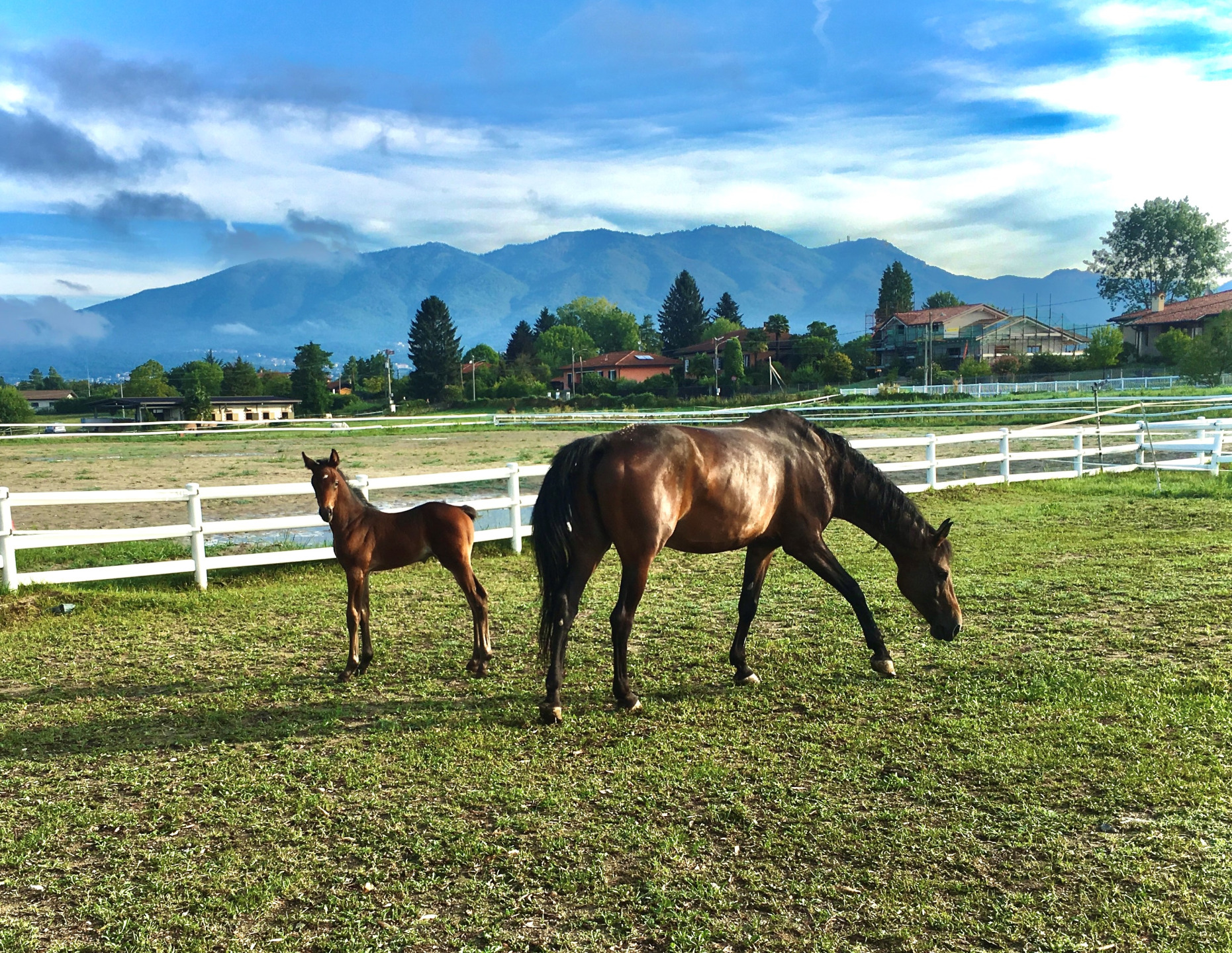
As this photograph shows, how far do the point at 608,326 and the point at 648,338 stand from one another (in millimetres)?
9979

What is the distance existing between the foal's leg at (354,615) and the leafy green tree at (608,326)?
12863cm


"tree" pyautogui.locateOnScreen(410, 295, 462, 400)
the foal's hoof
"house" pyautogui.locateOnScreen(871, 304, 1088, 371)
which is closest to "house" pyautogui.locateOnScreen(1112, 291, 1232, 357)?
"house" pyautogui.locateOnScreen(871, 304, 1088, 371)

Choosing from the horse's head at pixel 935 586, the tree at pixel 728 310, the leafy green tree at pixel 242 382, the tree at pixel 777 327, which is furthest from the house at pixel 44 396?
the horse's head at pixel 935 586

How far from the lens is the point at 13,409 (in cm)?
7125

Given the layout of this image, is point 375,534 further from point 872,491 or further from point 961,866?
point 961,866

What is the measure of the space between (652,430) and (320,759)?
275cm

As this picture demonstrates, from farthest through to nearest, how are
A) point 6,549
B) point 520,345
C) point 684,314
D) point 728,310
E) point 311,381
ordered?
point 728,310
point 520,345
point 684,314
point 311,381
point 6,549

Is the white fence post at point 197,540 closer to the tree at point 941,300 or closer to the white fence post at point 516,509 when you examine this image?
the white fence post at point 516,509

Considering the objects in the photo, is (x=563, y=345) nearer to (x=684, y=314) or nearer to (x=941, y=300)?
(x=684, y=314)

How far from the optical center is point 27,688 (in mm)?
6188

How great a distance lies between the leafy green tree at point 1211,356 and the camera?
46.6 meters

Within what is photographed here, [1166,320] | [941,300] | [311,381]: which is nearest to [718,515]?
[1166,320]

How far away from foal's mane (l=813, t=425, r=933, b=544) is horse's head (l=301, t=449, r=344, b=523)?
11.3 ft

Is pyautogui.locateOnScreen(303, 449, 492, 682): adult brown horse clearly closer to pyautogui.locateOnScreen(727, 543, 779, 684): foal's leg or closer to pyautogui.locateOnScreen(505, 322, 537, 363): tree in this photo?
pyautogui.locateOnScreen(727, 543, 779, 684): foal's leg
